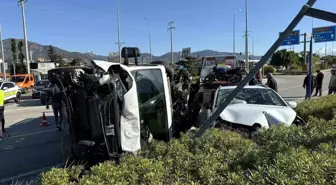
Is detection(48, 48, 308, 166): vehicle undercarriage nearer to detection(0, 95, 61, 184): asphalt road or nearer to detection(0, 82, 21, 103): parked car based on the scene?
detection(0, 95, 61, 184): asphalt road

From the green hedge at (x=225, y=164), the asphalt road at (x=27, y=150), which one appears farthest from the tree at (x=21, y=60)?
the green hedge at (x=225, y=164)

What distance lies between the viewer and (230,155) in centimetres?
324

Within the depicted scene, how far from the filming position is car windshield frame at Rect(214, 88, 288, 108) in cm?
668

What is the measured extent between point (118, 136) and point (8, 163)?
12.5ft

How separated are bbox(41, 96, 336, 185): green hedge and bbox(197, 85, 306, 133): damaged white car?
1.49 metres

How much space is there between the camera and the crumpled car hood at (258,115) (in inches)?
221

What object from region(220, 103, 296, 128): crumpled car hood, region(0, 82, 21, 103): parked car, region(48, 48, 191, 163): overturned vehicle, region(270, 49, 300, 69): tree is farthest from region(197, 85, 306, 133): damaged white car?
region(270, 49, 300, 69): tree

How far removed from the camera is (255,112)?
586 cm

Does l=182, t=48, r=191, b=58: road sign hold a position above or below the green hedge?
above

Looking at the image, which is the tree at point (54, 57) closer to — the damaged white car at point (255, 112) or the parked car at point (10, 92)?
the parked car at point (10, 92)

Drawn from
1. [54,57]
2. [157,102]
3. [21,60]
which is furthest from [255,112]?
[54,57]

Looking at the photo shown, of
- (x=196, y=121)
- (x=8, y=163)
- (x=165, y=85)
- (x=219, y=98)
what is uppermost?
(x=165, y=85)

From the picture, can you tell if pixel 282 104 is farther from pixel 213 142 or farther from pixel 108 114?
pixel 108 114

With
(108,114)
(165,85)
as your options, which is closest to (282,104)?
(165,85)
